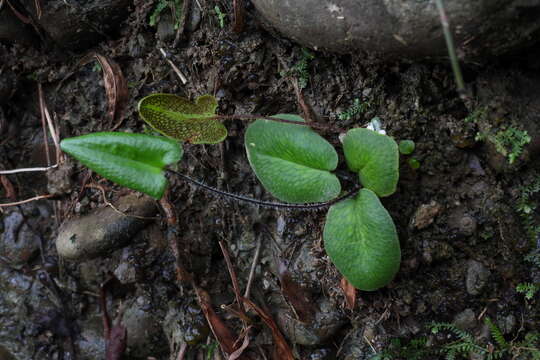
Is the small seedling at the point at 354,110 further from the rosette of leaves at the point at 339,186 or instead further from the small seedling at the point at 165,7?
the small seedling at the point at 165,7

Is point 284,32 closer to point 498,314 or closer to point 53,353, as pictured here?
point 498,314

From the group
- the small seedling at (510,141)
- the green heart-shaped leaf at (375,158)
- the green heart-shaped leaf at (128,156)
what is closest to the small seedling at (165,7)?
the green heart-shaped leaf at (128,156)

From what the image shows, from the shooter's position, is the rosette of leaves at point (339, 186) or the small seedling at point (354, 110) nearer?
the rosette of leaves at point (339, 186)

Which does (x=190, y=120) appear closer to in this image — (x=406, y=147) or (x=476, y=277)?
(x=406, y=147)

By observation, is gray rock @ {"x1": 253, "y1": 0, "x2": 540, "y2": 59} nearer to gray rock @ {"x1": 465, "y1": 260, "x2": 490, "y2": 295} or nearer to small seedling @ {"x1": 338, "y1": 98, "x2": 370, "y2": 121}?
small seedling @ {"x1": 338, "y1": 98, "x2": 370, "y2": 121}

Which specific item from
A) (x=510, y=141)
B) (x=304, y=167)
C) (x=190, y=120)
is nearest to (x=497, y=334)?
(x=510, y=141)

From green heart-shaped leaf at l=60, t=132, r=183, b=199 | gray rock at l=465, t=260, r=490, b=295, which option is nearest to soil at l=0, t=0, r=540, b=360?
gray rock at l=465, t=260, r=490, b=295

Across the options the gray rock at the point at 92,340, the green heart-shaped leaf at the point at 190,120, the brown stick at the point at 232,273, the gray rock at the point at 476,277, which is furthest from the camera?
the gray rock at the point at 92,340

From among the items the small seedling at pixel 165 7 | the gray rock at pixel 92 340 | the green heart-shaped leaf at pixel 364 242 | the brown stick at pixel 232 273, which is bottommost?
the gray rock at pixel 92 340
